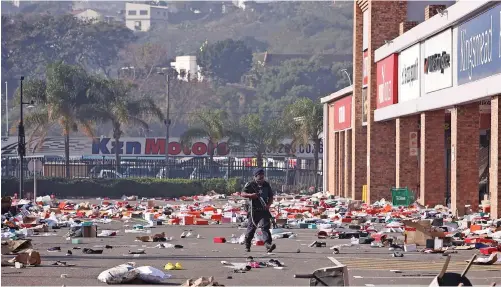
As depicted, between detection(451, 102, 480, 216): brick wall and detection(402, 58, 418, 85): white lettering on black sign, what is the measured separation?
5759 millimetres

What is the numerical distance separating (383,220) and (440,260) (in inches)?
553

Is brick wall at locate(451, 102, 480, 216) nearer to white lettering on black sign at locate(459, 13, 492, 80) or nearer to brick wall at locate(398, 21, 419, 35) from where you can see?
white lettering on black sign at locate(459, 13, 492, 80)

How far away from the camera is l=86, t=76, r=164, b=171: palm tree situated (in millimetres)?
91750

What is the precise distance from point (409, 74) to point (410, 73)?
0.62ft

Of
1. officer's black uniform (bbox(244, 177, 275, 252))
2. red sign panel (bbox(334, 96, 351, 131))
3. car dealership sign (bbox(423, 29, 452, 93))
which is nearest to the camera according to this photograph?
officer's black uniform (bbox(244, 177, 275, 252))

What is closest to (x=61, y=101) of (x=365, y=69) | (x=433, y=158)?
(x=365, y=69)

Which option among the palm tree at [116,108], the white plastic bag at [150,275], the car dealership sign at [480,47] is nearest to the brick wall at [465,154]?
the car dealership sign at [480,47]

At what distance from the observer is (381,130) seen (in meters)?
53.7

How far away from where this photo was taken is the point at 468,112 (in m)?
39.5

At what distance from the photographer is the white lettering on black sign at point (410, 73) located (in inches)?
1785

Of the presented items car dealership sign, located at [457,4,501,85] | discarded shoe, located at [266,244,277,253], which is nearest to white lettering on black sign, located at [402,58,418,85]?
car dealership sign, located at [457,4,501,85]

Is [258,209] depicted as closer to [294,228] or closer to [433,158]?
[294,228]

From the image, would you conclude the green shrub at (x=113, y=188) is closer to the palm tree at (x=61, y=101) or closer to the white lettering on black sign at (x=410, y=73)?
the palm tree at (x=61, y=101)

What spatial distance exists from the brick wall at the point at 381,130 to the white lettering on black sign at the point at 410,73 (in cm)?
560
